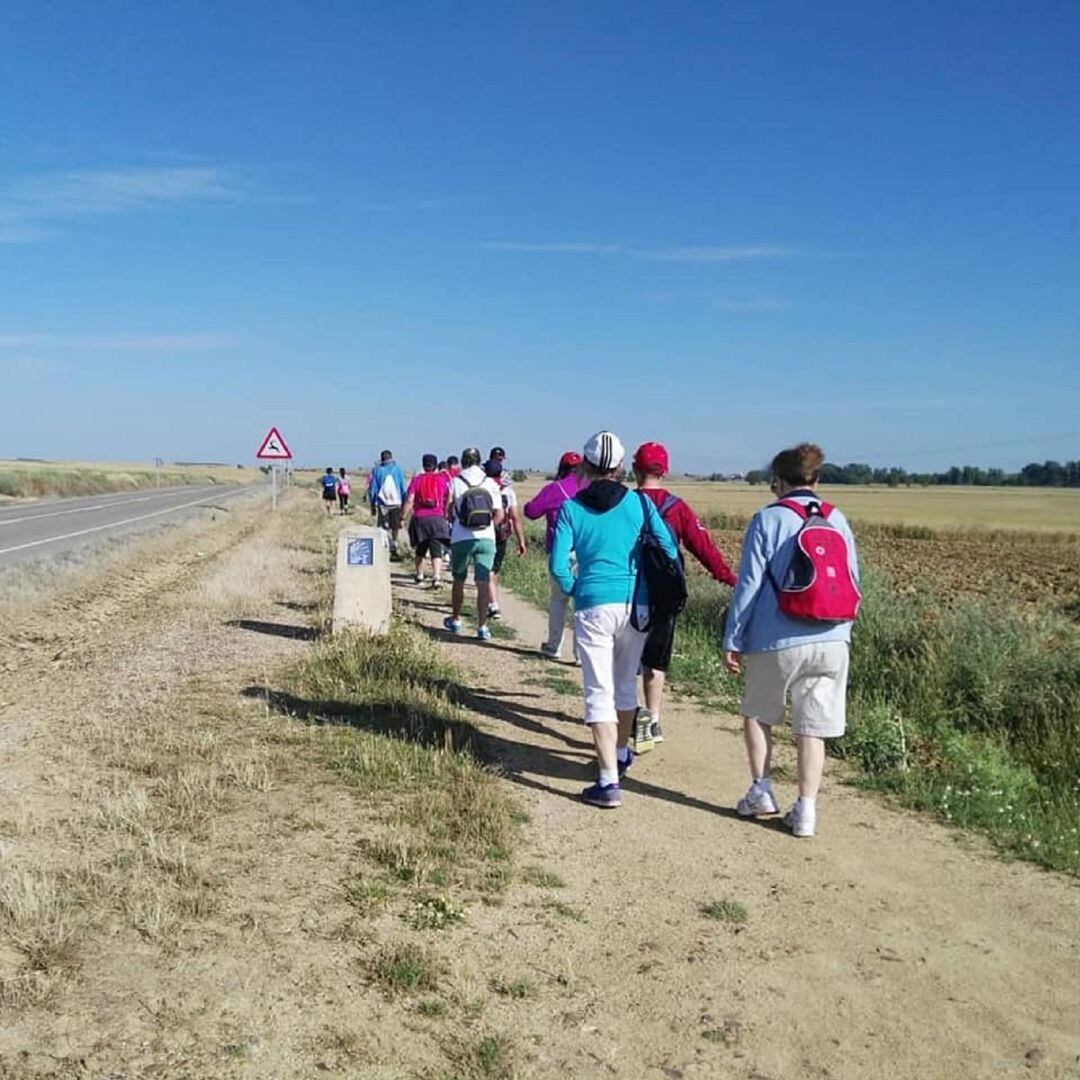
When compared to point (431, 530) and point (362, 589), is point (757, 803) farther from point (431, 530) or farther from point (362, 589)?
point (431, 530)

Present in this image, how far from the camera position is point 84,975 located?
131 inches

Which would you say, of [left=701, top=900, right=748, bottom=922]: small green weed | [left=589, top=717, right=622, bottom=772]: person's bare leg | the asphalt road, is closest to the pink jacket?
[left=589, top=717, right=622, bottom=772]: person's bare leg

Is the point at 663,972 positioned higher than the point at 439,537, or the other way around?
the point at 439,537

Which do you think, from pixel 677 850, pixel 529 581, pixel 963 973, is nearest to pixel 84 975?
Result: pixel 677 850

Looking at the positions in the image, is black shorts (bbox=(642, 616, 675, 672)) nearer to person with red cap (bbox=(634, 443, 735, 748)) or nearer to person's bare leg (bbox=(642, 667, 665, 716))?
person with red cap (bbox=(634, 443, 735, 748))

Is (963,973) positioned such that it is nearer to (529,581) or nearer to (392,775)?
(392,775)

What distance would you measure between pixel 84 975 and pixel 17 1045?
1.26 ft

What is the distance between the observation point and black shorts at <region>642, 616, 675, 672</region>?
19.2 ft

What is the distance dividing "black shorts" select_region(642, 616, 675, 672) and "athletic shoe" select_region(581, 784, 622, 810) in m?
0.84

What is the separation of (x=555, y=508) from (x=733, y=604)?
13.2 feet

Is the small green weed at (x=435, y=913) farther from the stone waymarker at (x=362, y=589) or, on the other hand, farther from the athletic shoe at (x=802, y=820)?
the stone waymarker at (x=362, y=589)

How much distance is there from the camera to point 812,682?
16.3 feet

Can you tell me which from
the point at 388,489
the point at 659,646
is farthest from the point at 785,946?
the point at 388,489

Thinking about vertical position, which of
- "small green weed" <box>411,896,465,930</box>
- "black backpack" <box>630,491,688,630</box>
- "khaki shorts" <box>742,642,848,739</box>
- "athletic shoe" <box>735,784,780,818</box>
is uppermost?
"black backpack" <box>630,491,688,630</box>
